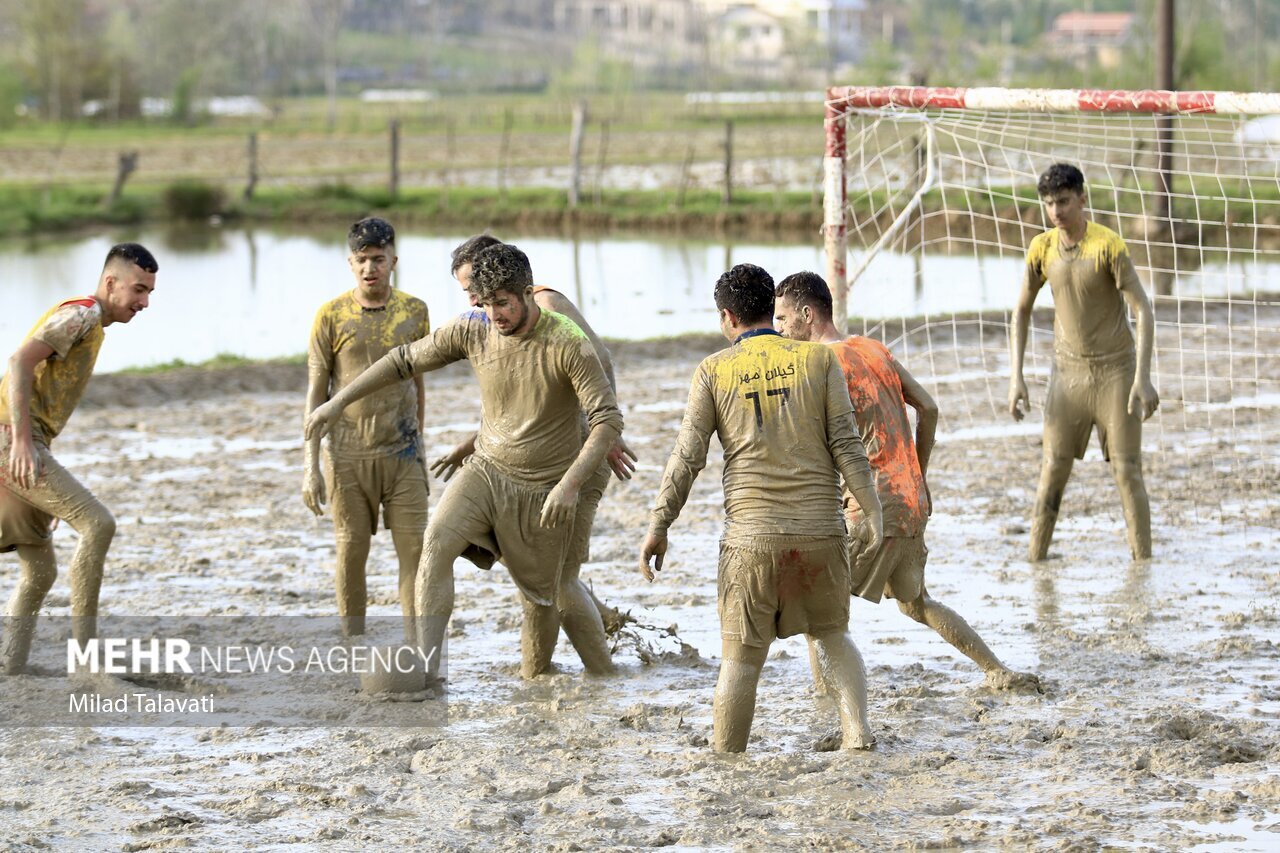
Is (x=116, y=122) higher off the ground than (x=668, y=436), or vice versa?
(x=116, y=122)

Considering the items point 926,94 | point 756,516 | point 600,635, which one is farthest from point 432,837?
point 926,94

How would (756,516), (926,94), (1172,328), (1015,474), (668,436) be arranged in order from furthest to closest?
Answer: (1172,328) → (668,436) → (1015,474) → (926,94) → (756,516)

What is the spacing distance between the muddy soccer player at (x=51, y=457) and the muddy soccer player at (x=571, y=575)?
4.24 ft

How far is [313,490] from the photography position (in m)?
6.64

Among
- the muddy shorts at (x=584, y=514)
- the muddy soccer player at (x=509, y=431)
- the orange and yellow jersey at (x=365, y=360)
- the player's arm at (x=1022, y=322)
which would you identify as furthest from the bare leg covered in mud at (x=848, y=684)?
the player's arm at (x=1022, y=322)

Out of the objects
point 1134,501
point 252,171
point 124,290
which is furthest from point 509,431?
point 252,171

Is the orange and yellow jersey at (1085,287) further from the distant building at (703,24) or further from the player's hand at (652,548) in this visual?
the distant building at (703,24)

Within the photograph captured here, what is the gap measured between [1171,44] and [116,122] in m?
46.8

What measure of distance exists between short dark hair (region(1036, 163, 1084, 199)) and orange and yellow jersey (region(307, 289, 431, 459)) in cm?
300

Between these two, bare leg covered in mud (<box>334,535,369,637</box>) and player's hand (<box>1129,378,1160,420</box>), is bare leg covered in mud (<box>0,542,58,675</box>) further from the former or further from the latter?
player's hand (<box>1129,378,1160,420</box>)

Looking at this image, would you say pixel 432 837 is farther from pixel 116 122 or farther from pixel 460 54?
pixel 460 54

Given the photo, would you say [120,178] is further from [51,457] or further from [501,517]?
[501,517]

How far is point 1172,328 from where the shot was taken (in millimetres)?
16141

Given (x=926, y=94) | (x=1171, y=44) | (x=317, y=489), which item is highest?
(x=1171, y=44)
